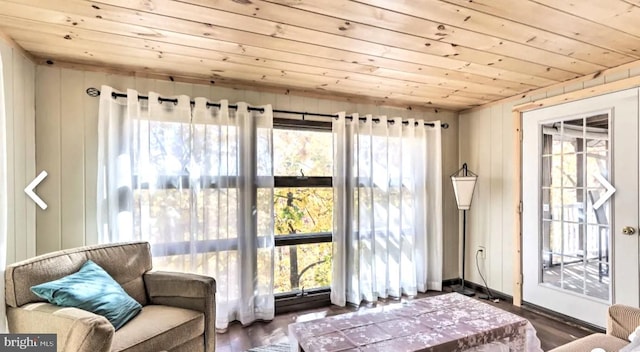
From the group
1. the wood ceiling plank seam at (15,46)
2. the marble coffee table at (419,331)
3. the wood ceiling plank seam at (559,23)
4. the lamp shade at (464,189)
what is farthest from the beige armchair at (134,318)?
the lamp shade at (464,189)

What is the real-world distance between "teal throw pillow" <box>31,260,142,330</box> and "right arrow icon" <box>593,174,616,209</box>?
3532 millimetres

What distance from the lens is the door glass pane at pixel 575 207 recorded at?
2.71 m

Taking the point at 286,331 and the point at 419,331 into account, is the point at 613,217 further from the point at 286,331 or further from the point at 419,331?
the point at 286,331

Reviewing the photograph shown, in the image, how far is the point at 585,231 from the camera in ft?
9.24

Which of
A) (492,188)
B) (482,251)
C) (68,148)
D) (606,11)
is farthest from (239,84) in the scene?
(482,251)

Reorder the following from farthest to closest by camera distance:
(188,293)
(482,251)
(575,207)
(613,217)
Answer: (482,251) → (575,207) → (613,217) → (188,293)

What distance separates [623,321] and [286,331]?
223 centimetres

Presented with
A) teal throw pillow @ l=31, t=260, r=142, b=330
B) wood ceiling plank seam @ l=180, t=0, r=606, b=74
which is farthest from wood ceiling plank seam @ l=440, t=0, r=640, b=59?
teal throw pillow @ l=31, t=260, r=142, b=330

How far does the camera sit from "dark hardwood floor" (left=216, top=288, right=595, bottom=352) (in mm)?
2558

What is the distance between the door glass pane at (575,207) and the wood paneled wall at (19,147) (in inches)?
165

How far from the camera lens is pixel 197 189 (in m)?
2.76

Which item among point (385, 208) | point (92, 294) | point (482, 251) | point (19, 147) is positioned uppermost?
point (19, 147)

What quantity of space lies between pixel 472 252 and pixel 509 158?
121 cm

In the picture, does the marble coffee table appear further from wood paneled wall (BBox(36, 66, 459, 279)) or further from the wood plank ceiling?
wood paneled wall (BBox(36, 66, 459, 279))
